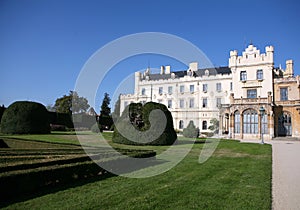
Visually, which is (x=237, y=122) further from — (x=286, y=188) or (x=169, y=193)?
(x=169, y=193)

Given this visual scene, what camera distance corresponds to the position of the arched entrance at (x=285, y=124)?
108 ft

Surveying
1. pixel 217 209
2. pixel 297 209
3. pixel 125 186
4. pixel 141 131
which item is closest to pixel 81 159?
pixel 125 186

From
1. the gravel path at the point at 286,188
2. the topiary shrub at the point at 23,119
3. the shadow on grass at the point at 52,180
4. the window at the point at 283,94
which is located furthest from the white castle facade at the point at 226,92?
the shadow on grass at the point at 52,180

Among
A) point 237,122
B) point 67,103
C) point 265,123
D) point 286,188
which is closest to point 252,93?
point 265,123

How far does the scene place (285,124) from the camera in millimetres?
33219

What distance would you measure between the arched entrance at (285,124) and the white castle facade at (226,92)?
0.67 m

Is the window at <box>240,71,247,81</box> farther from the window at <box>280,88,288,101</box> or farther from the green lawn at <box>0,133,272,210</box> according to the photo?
the green lawn at <box>0,133,272,210</box>

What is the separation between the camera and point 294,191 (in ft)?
21.5

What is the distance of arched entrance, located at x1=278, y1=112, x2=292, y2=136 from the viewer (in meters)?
33.0

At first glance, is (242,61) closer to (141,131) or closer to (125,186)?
(141,131)

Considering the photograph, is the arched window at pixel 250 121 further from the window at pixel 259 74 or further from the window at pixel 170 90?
the window at pixel 170 90

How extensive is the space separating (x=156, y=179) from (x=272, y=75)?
114ft

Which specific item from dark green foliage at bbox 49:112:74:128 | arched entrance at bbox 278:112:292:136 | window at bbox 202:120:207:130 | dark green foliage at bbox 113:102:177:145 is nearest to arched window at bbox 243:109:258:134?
arched entrance at bbox 278:112:292:136

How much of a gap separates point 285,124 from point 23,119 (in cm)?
3280
